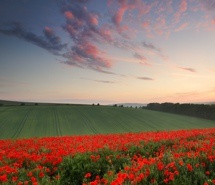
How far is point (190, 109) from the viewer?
70.9 meters

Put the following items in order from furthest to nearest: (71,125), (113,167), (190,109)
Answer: (190,109)
(71,125)
(113,167)

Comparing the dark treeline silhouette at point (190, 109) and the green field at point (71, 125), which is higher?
the dark treeline silhouette at point (190, 109)

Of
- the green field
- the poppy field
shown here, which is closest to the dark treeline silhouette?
the green field

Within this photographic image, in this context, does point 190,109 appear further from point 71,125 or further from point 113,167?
point 113,167

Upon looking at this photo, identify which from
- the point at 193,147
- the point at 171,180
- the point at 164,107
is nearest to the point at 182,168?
the point at 171,180

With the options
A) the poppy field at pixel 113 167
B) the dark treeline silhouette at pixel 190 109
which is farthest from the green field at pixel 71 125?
the poppy field at pixel 113 167

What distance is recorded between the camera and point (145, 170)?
7.57 metres

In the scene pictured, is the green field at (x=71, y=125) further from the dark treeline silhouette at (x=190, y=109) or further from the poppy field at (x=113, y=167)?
the poppy field at (x=113, y=167)

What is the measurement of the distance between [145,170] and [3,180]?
4.46 metres

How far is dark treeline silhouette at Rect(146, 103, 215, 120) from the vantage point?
63.9m

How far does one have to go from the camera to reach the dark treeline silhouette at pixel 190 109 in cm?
6388

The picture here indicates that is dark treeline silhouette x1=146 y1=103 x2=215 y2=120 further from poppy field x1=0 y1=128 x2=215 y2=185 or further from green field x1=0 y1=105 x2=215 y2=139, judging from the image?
poppy field x1=0 y1=128 x2=215 y2=185

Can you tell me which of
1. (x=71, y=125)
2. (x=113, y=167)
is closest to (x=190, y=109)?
(x=71, y=125)

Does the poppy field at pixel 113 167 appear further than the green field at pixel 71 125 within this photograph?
No
